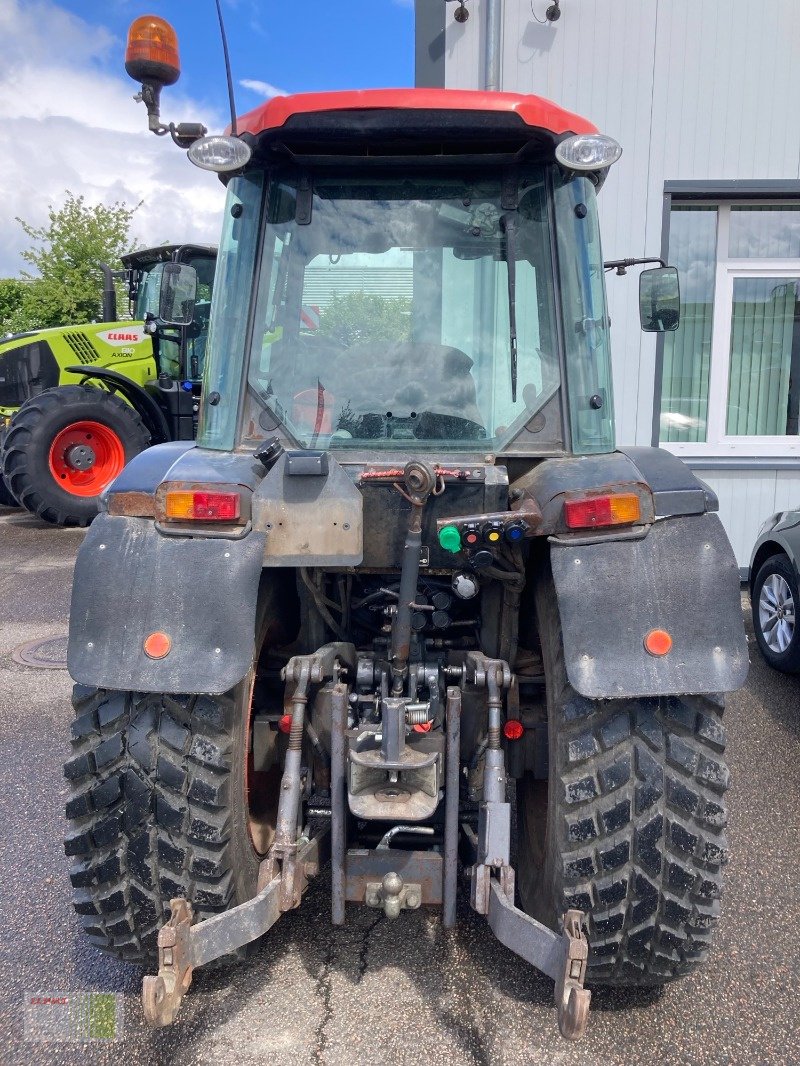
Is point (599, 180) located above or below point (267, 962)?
above

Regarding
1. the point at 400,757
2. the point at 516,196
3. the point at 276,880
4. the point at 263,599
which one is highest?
the point at 516,196

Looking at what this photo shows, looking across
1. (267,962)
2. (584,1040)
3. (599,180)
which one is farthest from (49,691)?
(599,180)

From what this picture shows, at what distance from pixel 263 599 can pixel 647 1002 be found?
5.27 feet

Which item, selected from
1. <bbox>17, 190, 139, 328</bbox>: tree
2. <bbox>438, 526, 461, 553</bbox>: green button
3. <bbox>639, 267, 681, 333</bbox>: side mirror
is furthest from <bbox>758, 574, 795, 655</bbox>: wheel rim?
<bbox>17, 190, 139, 328</bbox>: tree

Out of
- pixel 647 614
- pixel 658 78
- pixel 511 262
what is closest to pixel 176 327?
pixel 658 78

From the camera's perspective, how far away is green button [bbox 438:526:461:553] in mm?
2172

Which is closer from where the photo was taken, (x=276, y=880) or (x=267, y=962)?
(x=276, y=880)

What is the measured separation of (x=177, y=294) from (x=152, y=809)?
199 cm

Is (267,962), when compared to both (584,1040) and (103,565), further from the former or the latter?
(103,565)

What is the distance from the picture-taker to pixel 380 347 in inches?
108

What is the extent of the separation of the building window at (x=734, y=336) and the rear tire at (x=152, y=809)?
6299mm

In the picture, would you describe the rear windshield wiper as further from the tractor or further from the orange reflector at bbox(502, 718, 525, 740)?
the orange reflector at bbox(502, 718, 525, 740)

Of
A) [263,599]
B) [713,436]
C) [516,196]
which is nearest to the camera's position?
[263,599]

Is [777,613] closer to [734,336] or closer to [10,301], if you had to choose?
[734,336]
